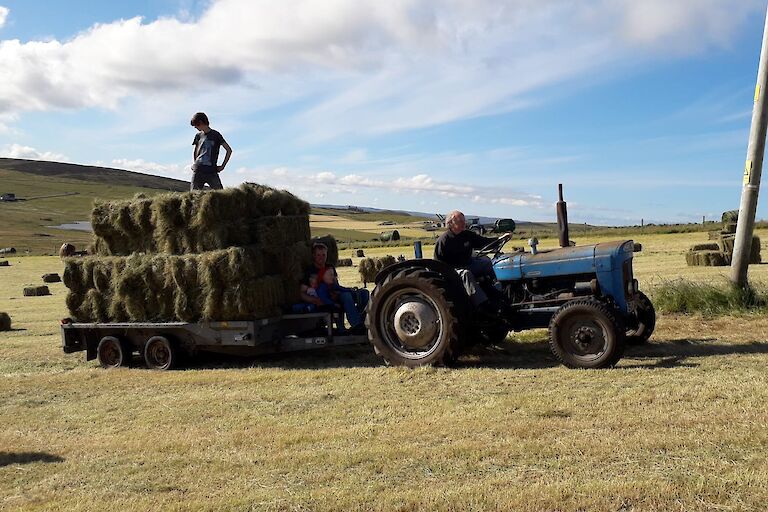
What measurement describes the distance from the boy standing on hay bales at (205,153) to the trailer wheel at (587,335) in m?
5.02

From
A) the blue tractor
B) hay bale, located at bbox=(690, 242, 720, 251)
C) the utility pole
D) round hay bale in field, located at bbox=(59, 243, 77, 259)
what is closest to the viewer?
the blue tractor

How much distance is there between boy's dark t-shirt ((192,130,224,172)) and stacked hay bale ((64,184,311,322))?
3.24 ft

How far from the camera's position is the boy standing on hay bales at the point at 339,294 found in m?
9.10

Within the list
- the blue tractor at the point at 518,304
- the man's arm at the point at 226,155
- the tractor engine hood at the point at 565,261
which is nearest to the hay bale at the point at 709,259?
the blue tractor at the point at 518,304

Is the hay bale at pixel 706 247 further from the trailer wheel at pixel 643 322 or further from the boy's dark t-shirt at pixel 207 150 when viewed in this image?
the boy's dark t-shirt at pixel 207 150

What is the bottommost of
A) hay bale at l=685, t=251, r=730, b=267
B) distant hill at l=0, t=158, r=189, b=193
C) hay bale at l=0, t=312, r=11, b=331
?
hay bale at l=0, t=312, r=11, b=331

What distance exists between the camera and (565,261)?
8.03 meters

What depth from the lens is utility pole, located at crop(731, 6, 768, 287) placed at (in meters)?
10.8

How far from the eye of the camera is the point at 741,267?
10.8 metres

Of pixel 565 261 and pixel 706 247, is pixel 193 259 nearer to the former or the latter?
pixel 565 261

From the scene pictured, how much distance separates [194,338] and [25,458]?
3573mm

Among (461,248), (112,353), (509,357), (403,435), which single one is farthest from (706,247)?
(403,435)

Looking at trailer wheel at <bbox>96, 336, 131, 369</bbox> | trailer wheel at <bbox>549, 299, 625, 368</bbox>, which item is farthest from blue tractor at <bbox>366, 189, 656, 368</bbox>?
trailer wheel at <bbox>96, 336, 131, 369</bbox>

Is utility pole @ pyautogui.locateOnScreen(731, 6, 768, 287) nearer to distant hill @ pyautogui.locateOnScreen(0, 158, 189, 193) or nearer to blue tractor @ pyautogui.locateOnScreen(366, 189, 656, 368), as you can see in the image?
blue tractor @ pyautogui.locateOnScreen(366, 189, 656, 368)
